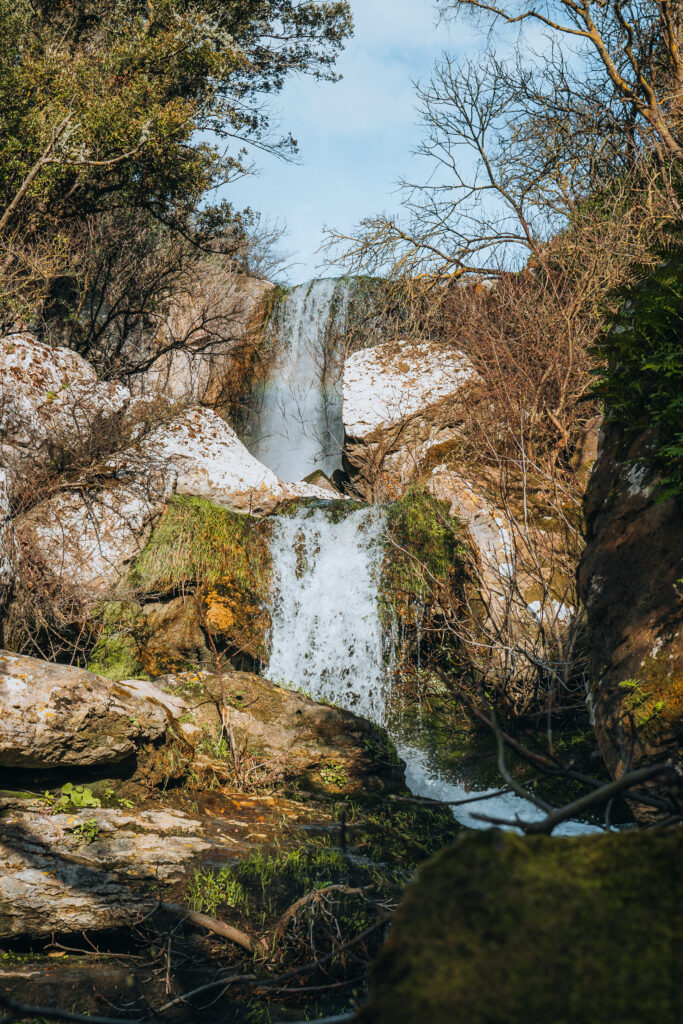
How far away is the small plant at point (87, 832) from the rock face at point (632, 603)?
318 centimetres

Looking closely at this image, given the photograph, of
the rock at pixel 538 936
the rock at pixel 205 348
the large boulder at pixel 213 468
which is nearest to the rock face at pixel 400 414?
the large boulder at pixel 213 468

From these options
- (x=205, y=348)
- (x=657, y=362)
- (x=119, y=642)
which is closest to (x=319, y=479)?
(x=205, y=348)

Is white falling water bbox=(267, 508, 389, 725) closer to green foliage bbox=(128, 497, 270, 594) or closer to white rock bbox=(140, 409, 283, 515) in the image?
green foliage bbox=(128, 497, 270, 594)

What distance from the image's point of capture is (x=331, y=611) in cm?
895

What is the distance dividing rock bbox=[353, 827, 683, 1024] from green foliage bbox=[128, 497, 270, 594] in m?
7.81

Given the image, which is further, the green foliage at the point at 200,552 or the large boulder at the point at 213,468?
the large boulder at the point at 213,468

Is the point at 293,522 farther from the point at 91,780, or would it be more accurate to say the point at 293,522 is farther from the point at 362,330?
the point at 362,330

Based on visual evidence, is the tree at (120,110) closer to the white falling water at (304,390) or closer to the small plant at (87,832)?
the white falling water at (304,390)

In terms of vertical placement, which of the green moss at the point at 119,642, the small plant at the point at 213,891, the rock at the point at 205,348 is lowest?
the small plant at the point at 213,891

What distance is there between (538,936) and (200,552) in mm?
8138

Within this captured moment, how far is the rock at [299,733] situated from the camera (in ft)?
21.0

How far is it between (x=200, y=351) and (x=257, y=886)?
13176 mm

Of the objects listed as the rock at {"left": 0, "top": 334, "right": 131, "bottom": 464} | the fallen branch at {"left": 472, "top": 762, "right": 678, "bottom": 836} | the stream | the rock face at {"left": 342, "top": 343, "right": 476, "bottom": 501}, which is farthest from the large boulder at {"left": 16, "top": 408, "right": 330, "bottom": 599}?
the fallen branch at {"left": 472, "top": 762, "right": 678, "bottom": 836}

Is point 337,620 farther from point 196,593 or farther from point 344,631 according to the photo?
point 196,593
